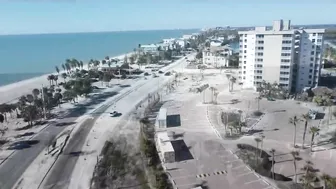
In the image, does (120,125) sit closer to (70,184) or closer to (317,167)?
(70,184)

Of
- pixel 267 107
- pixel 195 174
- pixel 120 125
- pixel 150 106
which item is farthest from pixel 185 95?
pixel 195 174

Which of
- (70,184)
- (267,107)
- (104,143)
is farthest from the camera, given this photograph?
(267,107)

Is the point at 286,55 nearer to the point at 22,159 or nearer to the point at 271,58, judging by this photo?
the point at 271,58

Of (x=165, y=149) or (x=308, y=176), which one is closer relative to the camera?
(x=308, y=176)

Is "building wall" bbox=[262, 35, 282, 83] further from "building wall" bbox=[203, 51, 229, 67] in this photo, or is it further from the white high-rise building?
"building wall" bbox=[203, 51, 229, 67]

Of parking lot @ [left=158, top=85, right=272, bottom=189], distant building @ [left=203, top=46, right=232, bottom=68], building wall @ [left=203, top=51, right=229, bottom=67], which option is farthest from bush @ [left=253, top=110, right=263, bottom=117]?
building wall @ [left=203, top=51, right=229, bottom=67]

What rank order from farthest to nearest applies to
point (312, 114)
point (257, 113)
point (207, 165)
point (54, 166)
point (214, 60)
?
point (214, 60) < point (257, 113) < point (312, 114) < point (54, 166) < point (207, 165)

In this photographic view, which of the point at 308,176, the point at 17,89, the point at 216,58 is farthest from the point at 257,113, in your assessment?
the point at 17,89

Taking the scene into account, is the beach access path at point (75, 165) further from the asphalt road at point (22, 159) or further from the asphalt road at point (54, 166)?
the asphalt road at point (22, 159)
